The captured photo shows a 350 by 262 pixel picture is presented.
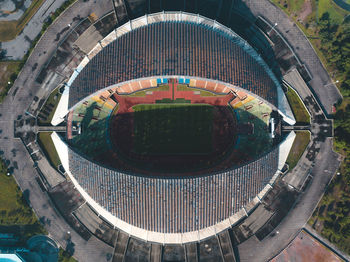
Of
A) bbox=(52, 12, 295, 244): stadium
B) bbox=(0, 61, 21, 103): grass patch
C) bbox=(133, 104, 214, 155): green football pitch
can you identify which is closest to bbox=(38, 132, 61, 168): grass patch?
bbox=(52, 12, 295, 244): stadium

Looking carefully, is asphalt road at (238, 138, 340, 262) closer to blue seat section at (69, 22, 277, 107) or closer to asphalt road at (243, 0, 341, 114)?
asphalt road at (243, 0, 341, 114)

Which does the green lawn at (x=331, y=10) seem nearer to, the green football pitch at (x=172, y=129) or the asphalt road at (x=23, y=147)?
the green football pitch at (x=172, y=129)

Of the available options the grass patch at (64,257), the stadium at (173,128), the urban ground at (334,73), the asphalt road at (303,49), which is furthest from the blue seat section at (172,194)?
the asphalt road at (303,49)

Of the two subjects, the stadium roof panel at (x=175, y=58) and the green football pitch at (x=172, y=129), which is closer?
the stadium roof panel at (x=175, y=58)

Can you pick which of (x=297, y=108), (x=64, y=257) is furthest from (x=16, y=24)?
(x=297, y=108)

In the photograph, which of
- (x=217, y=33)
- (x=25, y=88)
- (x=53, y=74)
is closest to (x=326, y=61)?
(x=217, y=33)

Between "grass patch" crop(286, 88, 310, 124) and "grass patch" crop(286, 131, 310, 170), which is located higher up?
A: "grass patch" crop(286, 88, 310, 124)

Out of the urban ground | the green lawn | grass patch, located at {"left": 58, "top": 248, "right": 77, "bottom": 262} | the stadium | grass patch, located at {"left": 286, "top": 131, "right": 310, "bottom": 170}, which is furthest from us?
the green lawn
